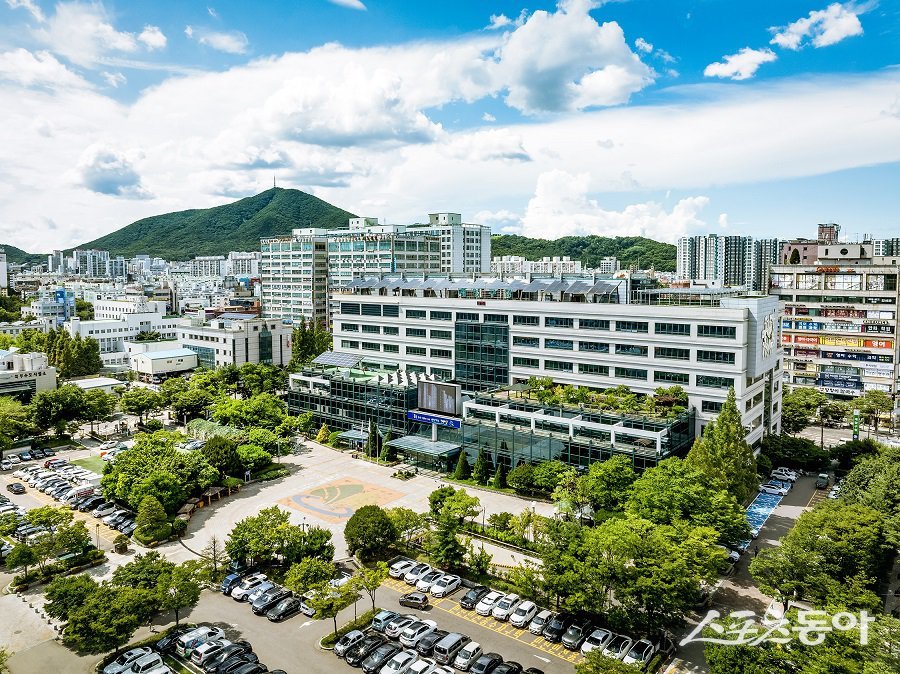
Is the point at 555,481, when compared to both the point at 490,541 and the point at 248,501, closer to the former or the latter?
the point at 490,541

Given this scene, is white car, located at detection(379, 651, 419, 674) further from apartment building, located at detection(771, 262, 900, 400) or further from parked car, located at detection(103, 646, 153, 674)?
apartment building, located at detection(771, 262, 900, 400)

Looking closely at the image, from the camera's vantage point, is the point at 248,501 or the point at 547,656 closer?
the point at 547,656

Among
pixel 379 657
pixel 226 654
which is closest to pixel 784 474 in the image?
pixel 379 657

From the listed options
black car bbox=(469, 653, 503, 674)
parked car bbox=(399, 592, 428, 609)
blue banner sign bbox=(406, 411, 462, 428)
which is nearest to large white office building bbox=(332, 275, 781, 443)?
blue banner sign bbox=(406, 411, 462, 428)

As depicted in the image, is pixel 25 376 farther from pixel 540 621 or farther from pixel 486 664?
pixel 486 664

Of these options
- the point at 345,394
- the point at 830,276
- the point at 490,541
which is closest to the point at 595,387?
the point at 490,541

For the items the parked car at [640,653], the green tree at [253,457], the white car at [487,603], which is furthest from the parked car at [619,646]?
the green tree at [253,457]

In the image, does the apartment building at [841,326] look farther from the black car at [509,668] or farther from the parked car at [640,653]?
the black car at [509,668]
